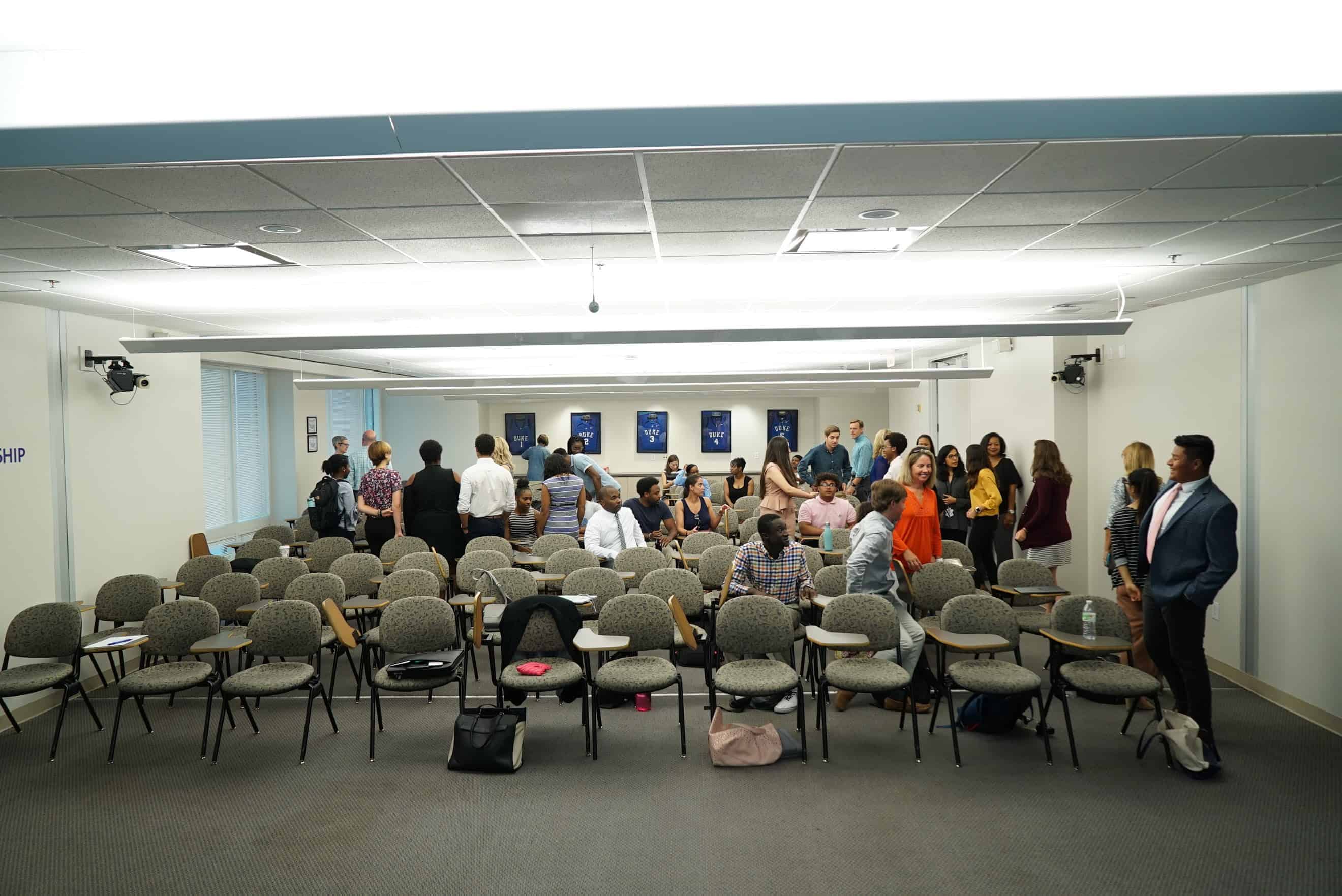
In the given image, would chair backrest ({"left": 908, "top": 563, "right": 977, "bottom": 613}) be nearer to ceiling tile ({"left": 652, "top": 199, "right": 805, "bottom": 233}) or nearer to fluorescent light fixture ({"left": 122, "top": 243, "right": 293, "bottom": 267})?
ceiling tile ({"left": 652, "top": 199, "right": 805, "bottom": 233})

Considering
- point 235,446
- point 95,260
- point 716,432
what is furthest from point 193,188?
point 716,432

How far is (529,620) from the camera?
539 centimetres

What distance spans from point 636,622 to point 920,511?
8.67 feet

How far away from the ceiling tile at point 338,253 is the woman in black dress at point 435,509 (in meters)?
3.29

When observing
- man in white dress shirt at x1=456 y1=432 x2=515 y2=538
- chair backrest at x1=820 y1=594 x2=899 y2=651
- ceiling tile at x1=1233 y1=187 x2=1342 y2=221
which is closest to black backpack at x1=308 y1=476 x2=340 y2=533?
man in white dress shirt at x1=456 y1=432 x2=515 y2=538

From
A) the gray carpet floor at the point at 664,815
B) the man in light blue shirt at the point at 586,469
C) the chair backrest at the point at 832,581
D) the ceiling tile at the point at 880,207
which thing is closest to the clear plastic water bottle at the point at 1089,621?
the gray carpet floor at the point at 664,815

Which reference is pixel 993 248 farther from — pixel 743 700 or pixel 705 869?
pixel 705 869

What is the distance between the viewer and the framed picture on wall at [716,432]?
2095 centimetres

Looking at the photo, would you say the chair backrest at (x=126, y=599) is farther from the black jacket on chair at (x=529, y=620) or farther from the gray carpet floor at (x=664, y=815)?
the black jacket on chair at (x=529, y=620)

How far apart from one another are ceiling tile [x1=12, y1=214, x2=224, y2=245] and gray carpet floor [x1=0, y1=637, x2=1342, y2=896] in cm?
309

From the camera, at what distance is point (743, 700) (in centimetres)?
598

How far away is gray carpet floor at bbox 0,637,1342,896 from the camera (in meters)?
3.77

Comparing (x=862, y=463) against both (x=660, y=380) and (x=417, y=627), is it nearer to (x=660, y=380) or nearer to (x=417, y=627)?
(x=660, y=380)

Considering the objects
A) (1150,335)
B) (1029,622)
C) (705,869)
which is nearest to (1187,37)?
(705,869)
